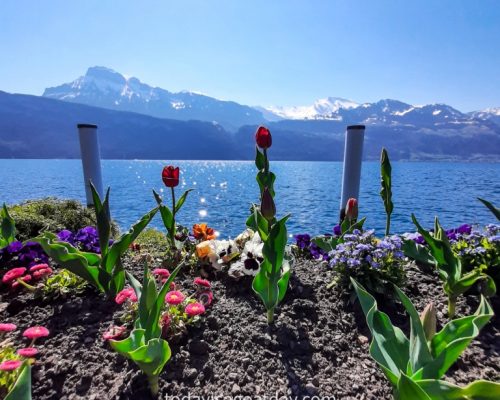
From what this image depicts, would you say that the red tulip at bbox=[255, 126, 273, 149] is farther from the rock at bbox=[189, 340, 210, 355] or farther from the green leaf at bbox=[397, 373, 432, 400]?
the green leaf at bbox=[397, 373, 432, 400]

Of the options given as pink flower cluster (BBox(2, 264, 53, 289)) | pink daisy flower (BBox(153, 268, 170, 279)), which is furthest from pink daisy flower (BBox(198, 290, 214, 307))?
pink flower cluster (BBox(2, 264, 53, 289))

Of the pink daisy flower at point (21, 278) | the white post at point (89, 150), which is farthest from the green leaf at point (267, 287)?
the white post at point (89, 150)

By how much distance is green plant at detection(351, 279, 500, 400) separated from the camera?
112 centimetres

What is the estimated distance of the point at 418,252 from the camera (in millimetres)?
2863

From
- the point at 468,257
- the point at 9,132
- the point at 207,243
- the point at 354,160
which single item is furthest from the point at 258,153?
the point at 9,132

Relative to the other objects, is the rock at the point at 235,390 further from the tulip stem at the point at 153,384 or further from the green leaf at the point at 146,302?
the green leaf at the point at 146,302

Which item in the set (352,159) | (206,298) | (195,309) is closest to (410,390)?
(195,309)

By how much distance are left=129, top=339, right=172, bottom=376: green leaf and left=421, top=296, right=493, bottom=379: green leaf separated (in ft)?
3.72

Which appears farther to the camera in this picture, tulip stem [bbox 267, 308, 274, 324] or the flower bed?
tulip stem [bbox 267, 308, 274, 324]

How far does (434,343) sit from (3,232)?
3811 mm

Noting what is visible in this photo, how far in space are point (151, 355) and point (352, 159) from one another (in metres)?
3.69

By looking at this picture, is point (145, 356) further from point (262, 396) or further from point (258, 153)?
point (258, 153)

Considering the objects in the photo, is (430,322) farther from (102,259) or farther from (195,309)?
(102,259)

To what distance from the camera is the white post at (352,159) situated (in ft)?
14.4
